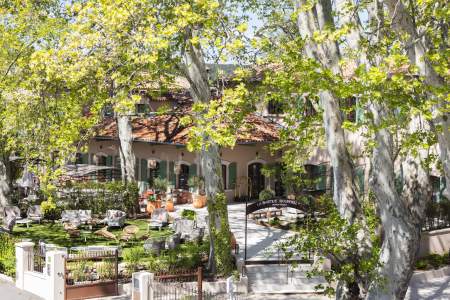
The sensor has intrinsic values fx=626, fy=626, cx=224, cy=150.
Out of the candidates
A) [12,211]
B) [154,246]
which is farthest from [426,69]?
[12,211]

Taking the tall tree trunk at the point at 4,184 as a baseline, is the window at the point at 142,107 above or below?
above

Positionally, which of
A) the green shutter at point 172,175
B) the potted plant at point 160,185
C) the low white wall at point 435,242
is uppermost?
the green shutter at point 172,175

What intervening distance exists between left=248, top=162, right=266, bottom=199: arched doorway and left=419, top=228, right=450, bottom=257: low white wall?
38.5 feet

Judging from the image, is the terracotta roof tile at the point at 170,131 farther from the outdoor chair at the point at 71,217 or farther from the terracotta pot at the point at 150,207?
the outdoor chair at the point at 71,217

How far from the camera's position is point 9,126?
76.0 feet

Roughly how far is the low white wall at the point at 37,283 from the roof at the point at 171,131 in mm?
12012

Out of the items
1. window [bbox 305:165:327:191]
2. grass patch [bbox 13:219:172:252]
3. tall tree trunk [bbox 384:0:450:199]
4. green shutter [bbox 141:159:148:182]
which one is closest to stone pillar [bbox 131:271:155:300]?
grass patch [bbox 13:219:172:252]

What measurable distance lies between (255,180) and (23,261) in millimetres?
15573

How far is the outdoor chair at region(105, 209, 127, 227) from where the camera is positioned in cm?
2466

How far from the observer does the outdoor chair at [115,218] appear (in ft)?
80.9

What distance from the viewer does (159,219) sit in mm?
25125

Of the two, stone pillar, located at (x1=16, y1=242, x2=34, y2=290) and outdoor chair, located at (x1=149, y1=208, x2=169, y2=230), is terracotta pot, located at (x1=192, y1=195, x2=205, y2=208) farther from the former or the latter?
stone pillar, located at (x1=16, y1=242, x2=34, y2=290)

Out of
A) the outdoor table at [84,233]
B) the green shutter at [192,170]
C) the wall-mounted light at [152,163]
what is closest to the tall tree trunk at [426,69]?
the outdoor table at [84,233]

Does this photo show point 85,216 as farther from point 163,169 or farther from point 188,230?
point 163,169
